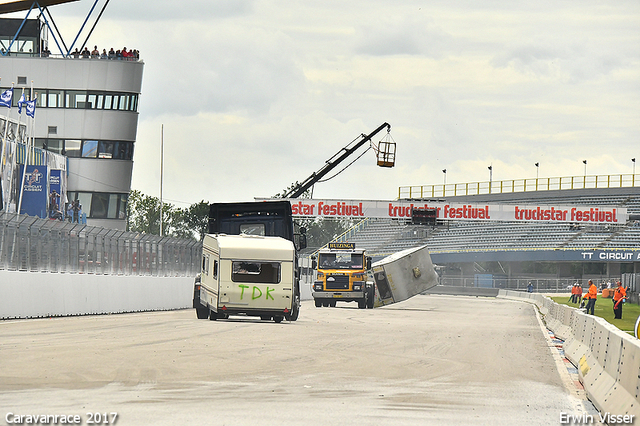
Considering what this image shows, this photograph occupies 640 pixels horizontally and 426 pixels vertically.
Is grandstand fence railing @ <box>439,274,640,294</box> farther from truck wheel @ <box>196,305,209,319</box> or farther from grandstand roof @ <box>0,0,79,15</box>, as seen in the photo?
truck wheel @ <box>196,305,209,319</box>

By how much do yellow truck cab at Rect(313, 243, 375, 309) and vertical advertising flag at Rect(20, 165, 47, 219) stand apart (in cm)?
2269

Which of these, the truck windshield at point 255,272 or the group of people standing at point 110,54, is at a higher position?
the group of people standing at point 110,54

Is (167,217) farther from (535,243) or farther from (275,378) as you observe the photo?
(275,378)

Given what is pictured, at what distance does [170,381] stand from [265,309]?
13608 millimetres

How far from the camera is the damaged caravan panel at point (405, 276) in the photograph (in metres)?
44.8

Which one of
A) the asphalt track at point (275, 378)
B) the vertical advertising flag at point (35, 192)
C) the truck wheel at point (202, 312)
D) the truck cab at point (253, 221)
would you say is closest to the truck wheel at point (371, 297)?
the truck cab at point (253, 221)

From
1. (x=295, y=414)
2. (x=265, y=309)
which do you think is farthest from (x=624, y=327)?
(x=295, y=414)

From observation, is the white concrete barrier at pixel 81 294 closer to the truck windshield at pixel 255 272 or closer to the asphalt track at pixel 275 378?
the asphalt track at pixel 275 378

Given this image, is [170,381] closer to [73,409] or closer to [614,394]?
[73,409]

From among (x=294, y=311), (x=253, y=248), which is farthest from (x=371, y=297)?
(x=253, y=248)

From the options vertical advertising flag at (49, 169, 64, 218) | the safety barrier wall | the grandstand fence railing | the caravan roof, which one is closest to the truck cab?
the caravan roof

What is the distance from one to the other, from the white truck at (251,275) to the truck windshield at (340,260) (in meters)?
18.9

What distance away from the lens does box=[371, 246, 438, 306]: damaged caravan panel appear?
44812 mm

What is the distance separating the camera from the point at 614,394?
32.6 ft
